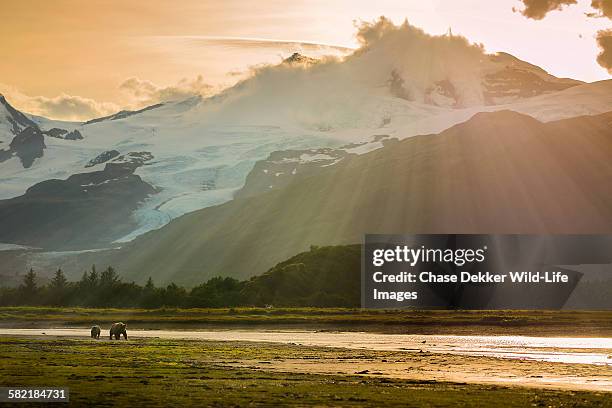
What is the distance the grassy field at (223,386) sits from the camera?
40125 millimetres

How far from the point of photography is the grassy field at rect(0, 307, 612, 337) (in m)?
125

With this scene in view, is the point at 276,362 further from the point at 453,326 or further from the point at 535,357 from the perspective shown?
the point at 453,326

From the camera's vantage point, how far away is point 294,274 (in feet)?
617

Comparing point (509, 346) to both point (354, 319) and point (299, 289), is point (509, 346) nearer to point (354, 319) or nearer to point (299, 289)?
point (354, 319)

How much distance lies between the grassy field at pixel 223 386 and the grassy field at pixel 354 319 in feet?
201

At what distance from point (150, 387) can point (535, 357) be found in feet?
106

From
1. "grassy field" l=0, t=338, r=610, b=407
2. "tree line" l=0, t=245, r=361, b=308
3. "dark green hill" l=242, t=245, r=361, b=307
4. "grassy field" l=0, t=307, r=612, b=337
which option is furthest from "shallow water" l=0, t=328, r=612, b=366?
"tree line" l=0, t=245, r=361, b=308

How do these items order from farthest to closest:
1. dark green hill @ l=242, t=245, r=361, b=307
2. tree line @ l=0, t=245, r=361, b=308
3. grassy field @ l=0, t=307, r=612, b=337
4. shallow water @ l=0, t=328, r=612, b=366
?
tree line @ l=0, t=245, r=361, b=308 < dark green hill @ l=242, t=245, r=361, b=307 < grassy field @ l=0, t=307, r=612, b=337 < shallow water @ l=0, t=328, r=612, b=366

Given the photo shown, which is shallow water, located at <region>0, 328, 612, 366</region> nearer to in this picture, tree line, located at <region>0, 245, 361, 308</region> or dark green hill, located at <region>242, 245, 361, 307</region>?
dark green hill, located at <region>242, 245, 361, 307</region>

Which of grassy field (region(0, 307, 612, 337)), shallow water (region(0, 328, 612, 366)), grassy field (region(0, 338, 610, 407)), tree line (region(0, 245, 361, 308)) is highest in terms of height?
tree line (region(0, 245, 361, 308))

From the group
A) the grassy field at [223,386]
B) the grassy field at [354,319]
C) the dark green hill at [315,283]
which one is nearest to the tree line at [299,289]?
the dark green hill at [315,283]

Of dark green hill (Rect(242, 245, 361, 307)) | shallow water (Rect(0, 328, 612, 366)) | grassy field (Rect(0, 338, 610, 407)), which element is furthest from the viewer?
dark green hill (Rect(242, 245, 361, 307))

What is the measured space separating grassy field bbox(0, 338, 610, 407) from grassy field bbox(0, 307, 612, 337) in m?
61.2

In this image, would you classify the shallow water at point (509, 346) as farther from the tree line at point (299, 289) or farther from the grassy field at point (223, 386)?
the tree line at point (299, 289)
